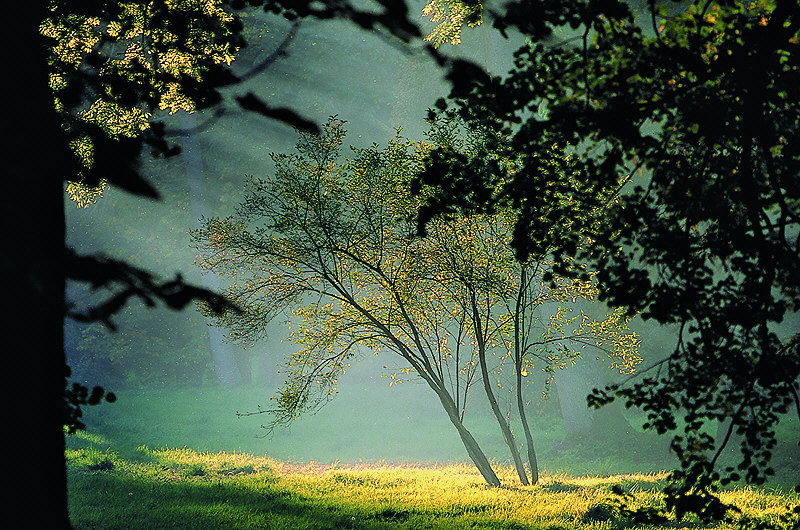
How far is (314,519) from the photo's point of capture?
1048 centimetres

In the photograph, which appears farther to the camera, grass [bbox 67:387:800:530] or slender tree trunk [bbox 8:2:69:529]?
grass [bbox 67:387:800:530]

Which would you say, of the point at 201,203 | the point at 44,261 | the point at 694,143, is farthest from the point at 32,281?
the point at 201,203

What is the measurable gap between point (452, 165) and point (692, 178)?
91.3 inches

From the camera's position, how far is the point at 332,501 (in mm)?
12328

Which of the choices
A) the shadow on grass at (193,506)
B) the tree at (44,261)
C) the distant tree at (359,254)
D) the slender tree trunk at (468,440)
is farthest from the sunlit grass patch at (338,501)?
the tree at (44,261)

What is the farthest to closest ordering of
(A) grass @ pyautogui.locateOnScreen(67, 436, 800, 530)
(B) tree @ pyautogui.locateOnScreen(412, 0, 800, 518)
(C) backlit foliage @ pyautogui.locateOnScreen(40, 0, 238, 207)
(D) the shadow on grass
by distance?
(A) grass @ pyautogui.locateOnScreen(67, 436, 800, 530), (D) the shadow on grass, (C) backlit foliage @ pyautogui.locateOnScreen(40, 0, 238, 207), (B) tree @ pyautogui.locateOnScreen(412, 0, 800, 518)

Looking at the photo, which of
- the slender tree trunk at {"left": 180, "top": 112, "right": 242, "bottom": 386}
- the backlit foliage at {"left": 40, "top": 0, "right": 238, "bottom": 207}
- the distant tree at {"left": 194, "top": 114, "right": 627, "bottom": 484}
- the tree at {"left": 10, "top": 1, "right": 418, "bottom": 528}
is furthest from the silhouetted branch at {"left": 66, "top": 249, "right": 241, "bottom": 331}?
the slender tree trunk at {"left": 180, "top": 112, "right": 242, "bottom": 386}

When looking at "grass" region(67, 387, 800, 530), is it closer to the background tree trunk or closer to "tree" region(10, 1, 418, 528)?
the background tree trunk

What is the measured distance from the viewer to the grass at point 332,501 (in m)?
10.5

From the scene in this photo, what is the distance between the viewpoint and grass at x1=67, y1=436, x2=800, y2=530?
10508mm

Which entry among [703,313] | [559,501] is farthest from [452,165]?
[559,501]

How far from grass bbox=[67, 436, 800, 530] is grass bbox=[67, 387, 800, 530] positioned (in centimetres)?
3

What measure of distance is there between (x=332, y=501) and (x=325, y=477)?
393 centimetres

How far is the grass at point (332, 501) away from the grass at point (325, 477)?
0.11ft
